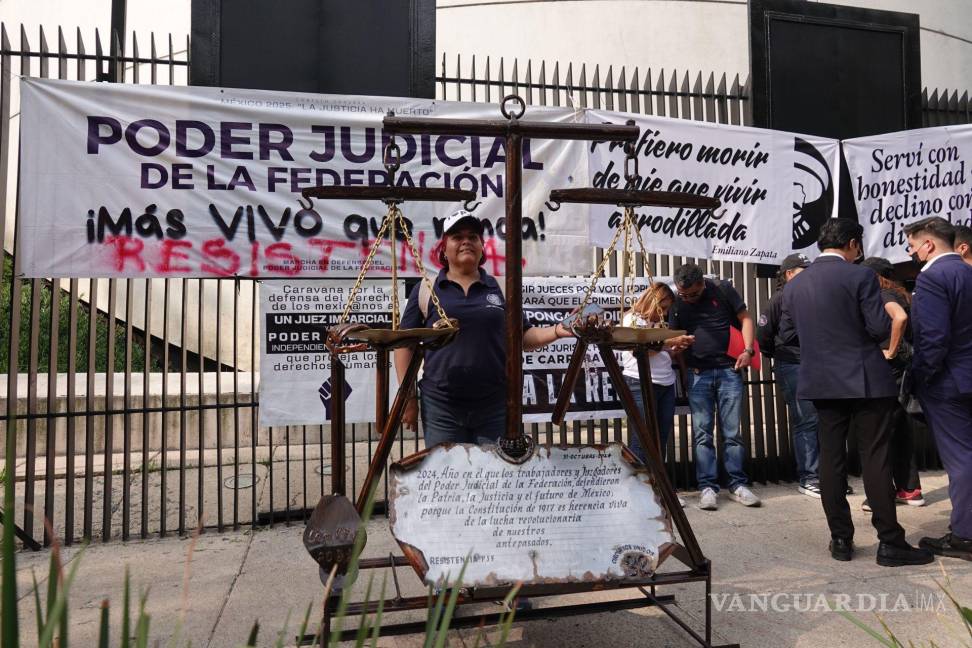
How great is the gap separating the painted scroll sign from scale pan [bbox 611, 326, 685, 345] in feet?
1.50

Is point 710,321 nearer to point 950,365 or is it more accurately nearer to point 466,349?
point 950,365

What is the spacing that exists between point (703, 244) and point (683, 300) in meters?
0.51

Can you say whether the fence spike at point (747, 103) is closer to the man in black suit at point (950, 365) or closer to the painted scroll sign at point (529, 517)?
the man in black suit at point (950, 365)

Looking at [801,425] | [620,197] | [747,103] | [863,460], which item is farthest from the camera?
[747,103]

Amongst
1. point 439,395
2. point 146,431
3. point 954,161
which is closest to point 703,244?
point 954,161

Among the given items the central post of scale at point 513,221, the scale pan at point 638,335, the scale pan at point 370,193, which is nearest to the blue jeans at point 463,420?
the central post of scale at point 513,221

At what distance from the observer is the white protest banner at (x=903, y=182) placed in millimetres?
5848

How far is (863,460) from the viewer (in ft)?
12.6

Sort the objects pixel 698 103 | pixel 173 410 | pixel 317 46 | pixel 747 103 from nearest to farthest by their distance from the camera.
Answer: pixel 173 410 < pixel 317 46 < pixel 698 103 < pixel 747 103

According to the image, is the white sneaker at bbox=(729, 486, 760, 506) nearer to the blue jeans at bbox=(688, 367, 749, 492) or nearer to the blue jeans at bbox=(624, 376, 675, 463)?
the blue jeans at bbox=(688, 367, 749, 492)

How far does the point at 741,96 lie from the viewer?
576 cm

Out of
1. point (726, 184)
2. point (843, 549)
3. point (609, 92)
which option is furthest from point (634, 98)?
point (843, 549)

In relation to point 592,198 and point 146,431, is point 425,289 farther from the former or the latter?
point 146,431

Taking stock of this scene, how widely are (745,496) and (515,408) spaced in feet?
10.6
